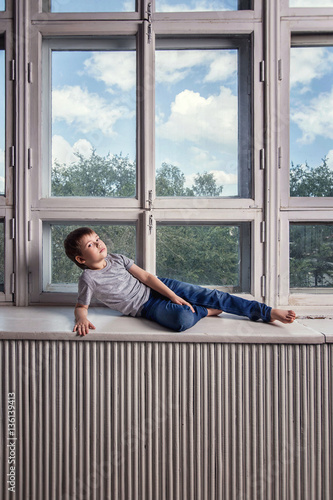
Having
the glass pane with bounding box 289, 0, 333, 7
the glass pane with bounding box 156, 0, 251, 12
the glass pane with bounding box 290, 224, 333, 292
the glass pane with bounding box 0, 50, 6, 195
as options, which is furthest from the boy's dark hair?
the glass pane with bounding box 289, 0, 333, 7

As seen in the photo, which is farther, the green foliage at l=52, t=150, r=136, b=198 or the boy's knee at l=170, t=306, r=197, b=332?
the green foliage at l=52, t=150, r=136, b=198

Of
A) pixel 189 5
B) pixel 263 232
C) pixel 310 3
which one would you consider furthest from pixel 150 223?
pixel 310 3

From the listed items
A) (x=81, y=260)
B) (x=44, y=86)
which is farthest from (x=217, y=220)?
(x=44, y=86)

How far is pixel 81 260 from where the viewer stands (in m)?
1.09

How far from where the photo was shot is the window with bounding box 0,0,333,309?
49.6 inches

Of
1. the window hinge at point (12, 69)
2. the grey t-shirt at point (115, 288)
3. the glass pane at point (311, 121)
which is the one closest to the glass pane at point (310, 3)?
the glass pane at point (311, 121)

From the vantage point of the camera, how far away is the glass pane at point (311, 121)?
4.29ft

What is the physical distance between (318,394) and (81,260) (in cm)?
88

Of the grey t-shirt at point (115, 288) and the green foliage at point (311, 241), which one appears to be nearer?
the grey t-shirt at point (115, 288)

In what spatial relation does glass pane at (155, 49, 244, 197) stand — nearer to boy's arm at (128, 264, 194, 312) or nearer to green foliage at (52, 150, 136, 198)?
green foliage at (52, 150, 136, 198)

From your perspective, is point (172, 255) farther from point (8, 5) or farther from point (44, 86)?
point (8, 5)

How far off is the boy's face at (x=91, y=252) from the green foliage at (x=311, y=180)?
834mm

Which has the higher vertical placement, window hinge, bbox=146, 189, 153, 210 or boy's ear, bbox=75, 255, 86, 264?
window hinge, bbox=146, 189, 153, 210

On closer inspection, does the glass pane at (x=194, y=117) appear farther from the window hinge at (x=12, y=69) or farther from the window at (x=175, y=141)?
the window hinge at (x=12, y=69)
